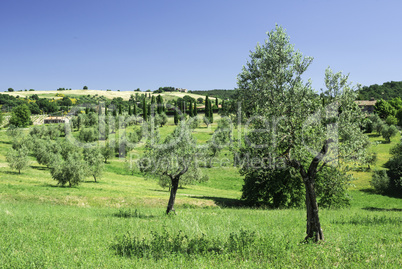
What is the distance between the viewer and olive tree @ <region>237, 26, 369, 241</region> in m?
12.2

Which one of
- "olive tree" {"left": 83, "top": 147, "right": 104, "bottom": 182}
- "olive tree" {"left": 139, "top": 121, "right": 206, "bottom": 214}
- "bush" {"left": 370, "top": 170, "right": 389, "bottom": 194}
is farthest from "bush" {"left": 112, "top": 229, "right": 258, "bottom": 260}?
"bush" {"left": 370, "top": 170, "right": 389, "bottom": 194}

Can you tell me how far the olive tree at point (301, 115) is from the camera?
12.2 metres

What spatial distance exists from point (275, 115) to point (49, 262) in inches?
406

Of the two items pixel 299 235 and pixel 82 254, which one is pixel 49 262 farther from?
pixel 299 235

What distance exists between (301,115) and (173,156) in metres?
13.6

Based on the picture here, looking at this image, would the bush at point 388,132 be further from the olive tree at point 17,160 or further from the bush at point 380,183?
the olive tree at point 17,160

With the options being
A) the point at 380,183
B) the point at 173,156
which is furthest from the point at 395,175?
the point at 173,156

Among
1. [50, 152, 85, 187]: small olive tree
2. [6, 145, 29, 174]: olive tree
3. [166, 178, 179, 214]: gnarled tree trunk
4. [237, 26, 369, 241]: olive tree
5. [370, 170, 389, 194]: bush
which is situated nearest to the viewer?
[237, 26, 369, 241]: olive tree

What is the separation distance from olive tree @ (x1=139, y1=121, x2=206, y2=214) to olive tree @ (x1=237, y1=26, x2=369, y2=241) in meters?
11.6

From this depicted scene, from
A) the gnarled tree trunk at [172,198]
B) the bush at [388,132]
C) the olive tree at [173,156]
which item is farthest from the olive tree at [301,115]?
the bush at [388,132]

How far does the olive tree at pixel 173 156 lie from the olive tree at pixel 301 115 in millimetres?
11565

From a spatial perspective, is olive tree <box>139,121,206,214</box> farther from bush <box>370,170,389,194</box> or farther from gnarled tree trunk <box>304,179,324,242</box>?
bush <box>370,170,389,194</box>

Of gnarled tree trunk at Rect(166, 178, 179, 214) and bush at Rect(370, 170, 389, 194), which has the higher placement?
gnarled tree trunk at Rect(166, 178, 179, 214)

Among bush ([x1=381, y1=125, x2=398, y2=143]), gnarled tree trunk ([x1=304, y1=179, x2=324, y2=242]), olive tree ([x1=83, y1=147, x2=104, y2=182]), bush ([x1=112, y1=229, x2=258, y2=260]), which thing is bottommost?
olive tree ([x1=83, y1=147, x2=104, y2=182])
